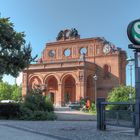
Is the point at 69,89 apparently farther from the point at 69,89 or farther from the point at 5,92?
the point at 5,92

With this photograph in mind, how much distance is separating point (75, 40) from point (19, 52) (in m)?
54.6

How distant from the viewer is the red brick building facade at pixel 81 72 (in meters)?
86.6

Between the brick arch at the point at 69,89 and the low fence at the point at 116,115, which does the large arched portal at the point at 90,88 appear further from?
the low fence at the point at 116,115

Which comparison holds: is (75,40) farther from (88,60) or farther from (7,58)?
(7,58)

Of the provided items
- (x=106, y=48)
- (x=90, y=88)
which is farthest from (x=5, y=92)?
(x=106, y=48)

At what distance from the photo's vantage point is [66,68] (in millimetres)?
87125

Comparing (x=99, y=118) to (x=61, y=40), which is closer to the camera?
(x=99, y=118)

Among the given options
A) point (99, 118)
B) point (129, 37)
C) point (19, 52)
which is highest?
point (19, 52)

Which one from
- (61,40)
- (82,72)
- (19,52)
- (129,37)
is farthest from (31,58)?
(61,40)

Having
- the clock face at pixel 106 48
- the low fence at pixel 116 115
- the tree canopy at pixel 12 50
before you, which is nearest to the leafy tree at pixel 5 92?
the clock face at pixel 106 48

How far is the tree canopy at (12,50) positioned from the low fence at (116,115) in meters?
20.5

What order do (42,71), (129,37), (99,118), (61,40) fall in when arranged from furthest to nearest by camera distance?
(61,40)
(42,71)
(99,118)
(129,37)

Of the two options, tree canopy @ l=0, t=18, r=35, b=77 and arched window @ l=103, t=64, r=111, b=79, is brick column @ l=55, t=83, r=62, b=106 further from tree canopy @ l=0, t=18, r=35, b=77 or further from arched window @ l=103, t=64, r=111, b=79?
tree canopy @ l=0, t=18, r=35, b=77

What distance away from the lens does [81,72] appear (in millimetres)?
85062
